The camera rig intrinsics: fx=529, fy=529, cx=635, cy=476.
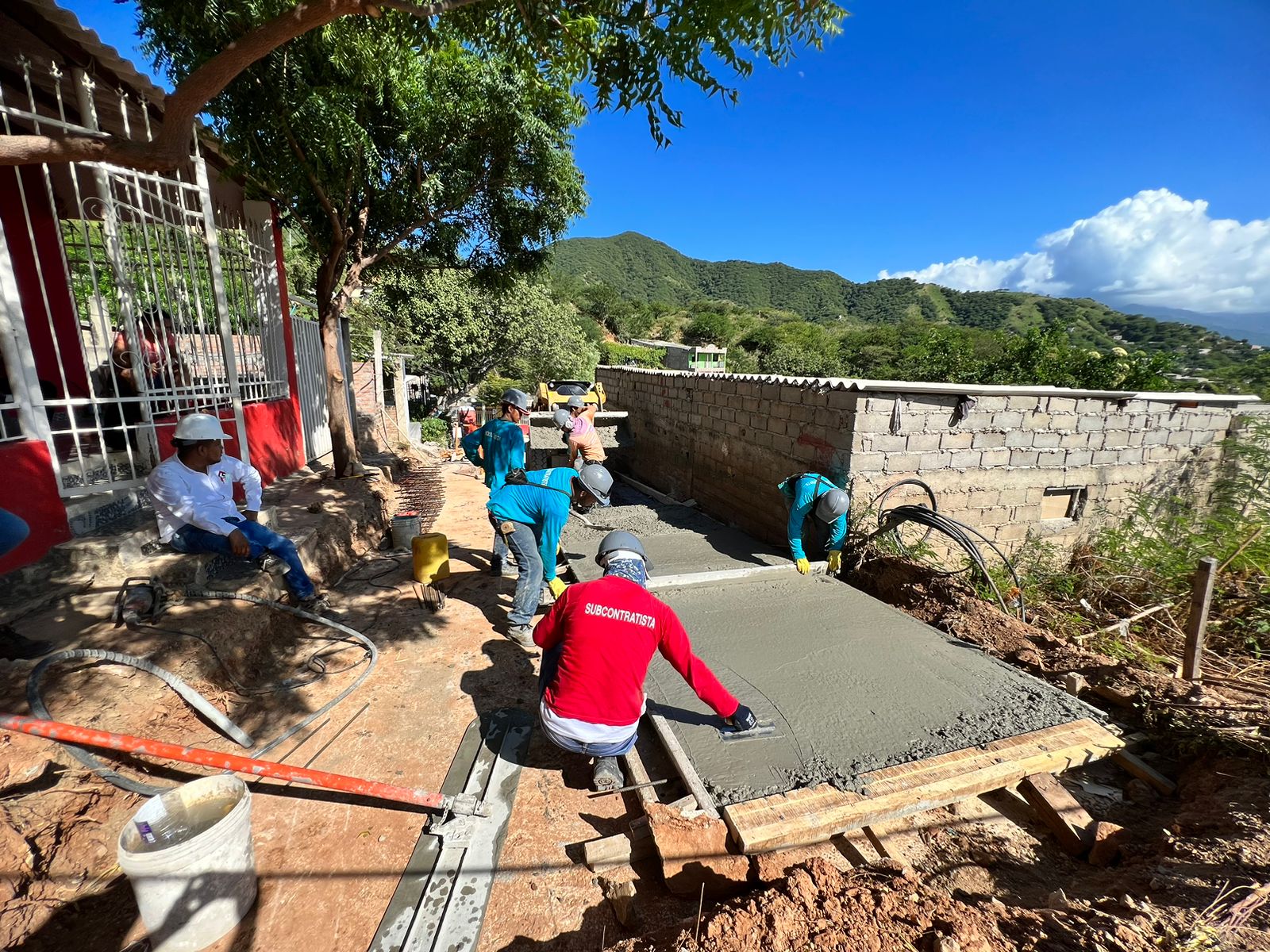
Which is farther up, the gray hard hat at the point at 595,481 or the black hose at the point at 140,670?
the gray hard hat at the point at 595,481

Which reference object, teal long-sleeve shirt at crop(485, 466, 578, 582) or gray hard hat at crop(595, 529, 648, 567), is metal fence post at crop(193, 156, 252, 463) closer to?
teal long-sleeve shirt at crop(485, 466, 578, 582)

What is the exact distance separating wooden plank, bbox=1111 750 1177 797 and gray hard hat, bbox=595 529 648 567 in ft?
9.45

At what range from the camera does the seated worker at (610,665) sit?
8.62 feet

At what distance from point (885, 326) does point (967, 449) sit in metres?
71.9

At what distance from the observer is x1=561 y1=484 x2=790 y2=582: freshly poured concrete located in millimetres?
5527

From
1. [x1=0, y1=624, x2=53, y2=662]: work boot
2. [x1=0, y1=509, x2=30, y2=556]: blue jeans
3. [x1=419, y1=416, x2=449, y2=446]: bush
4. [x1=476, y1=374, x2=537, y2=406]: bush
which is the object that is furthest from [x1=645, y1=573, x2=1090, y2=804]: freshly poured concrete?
[x1=476, y1=374, x2=537, y2=406]: bush

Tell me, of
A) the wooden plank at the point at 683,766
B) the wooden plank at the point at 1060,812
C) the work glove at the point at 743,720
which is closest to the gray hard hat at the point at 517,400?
the wooden plank at the point at 683,766

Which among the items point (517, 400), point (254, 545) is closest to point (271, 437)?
point (254, 545)

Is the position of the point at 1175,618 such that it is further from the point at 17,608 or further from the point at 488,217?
the point at 488,217

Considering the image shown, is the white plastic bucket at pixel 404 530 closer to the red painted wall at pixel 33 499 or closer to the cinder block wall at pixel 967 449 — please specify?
the red painted wall at pixel 33 499

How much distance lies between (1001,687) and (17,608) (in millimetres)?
6416

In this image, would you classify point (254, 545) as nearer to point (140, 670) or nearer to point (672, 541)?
point (140, 670)

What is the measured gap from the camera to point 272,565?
14.7 ft

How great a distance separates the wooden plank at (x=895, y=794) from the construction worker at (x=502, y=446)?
12.8 feet
